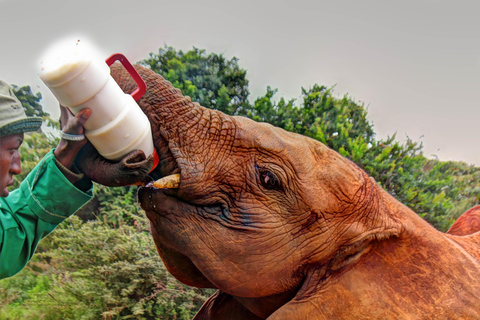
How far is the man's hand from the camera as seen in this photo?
146 cm

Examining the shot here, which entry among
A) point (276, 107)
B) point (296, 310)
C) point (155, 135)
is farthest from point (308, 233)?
point (276, 107)

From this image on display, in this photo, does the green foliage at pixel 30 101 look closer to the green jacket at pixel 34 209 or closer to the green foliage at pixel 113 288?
the green foliage at pixel 113 288

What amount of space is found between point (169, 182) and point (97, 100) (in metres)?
0.43

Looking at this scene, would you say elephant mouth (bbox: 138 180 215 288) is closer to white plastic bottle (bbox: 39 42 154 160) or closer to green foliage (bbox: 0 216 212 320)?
white plastic bottle (bbox: 39 42 154 160)

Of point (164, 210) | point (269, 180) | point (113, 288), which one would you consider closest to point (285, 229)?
point (269, 180)

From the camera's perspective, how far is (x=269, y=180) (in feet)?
5.74

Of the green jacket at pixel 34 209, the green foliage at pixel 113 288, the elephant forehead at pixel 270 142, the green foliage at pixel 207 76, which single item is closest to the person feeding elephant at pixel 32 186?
the green jacket at pixel 34 209

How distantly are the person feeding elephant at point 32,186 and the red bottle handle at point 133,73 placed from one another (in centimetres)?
29

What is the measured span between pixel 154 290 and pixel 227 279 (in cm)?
365

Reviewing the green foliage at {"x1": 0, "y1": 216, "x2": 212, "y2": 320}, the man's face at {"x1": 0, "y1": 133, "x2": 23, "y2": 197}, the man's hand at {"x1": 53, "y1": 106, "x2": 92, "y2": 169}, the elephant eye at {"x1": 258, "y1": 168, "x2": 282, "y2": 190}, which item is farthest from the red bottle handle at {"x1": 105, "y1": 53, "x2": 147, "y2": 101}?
the green foliage at {"x1": 0, "y1": 216, "x2": 212, "y2": 320}

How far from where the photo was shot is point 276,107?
24.7ft

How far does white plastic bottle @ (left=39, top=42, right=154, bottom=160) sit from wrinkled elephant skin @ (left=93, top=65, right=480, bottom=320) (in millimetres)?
186

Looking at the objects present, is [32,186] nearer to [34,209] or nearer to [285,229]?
[34,209]

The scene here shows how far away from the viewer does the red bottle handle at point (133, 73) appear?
164 cm
